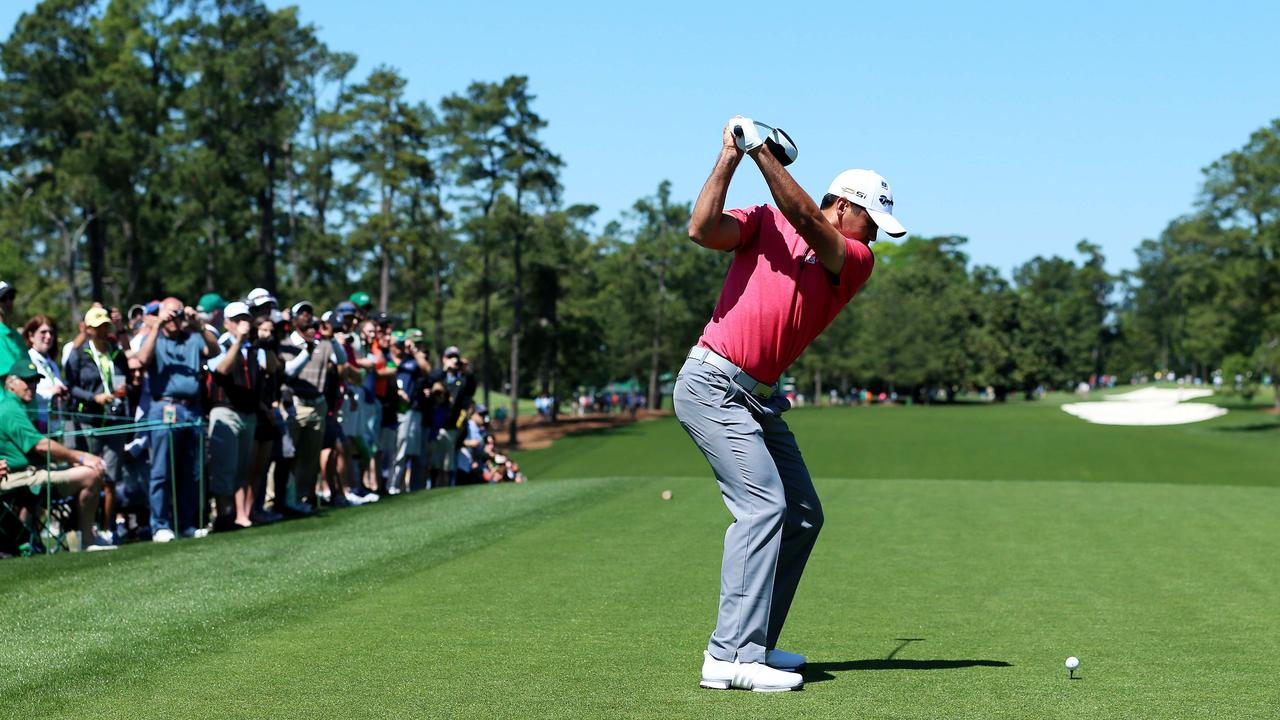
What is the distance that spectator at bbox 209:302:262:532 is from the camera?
12375 mm

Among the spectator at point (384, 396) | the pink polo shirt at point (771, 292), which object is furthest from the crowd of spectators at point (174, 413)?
the pink polo shirt at point (771, 292)

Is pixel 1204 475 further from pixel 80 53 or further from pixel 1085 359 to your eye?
pixel 1085 359

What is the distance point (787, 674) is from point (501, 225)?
180ft

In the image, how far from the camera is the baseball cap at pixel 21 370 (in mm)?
10734

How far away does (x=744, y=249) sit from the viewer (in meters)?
5.71

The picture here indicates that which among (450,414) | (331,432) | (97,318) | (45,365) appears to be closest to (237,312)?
(97,318)

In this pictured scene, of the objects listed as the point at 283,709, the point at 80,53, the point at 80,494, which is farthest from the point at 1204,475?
the point at 80,53

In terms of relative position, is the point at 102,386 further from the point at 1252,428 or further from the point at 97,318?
the point at 1252,428

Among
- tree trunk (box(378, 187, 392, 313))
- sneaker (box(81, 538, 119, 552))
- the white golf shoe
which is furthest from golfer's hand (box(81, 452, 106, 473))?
tree trunk (box(378, 187, 392, 313))

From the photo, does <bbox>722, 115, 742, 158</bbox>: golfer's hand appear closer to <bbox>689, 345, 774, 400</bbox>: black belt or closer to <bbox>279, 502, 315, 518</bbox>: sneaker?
<bbox>689, 345, 774, 400</bbox>: black belt

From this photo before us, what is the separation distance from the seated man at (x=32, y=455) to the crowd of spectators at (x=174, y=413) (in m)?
0.01

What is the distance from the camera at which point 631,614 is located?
729 centimetres

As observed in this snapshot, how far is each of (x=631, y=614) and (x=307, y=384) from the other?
25.6 feet

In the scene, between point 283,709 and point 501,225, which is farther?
point 501,225
